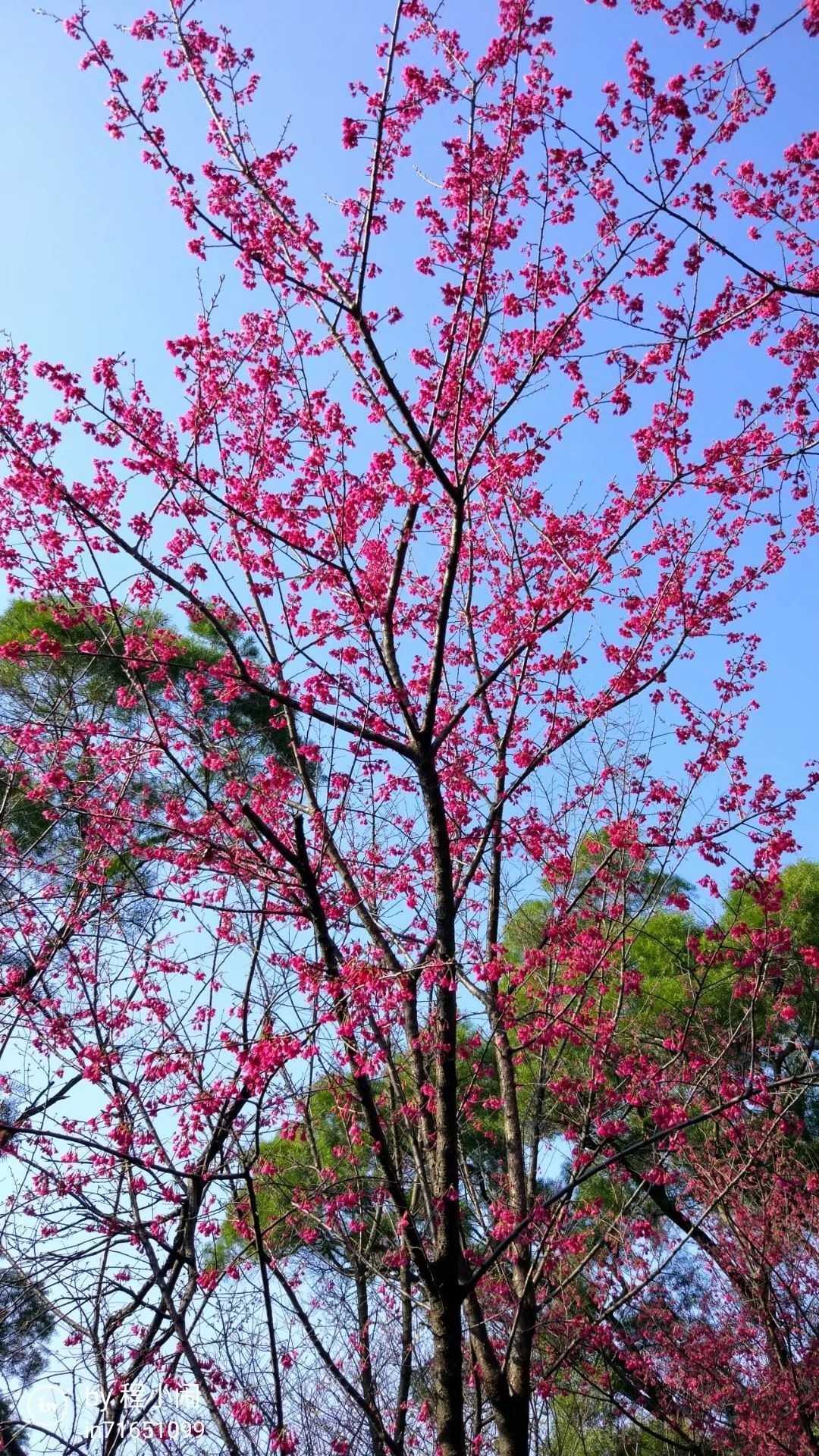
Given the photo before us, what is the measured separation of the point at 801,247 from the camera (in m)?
5.52

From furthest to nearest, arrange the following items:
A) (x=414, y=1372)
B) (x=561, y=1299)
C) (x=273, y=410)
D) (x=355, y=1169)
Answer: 1. (x=561, y=1299)
2. (x=414, y=1372)
3. (x=355, y=1169)
4. (x=273, y=410)

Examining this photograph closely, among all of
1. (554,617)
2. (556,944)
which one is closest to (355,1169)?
(556,944)

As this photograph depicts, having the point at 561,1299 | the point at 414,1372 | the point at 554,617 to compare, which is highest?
the point at 554,617

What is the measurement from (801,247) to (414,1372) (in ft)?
25.7

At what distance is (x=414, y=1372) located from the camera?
7.43 m

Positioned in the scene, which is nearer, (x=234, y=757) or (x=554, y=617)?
(x=234, y=757)

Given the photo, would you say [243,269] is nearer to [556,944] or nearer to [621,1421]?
[556,944]

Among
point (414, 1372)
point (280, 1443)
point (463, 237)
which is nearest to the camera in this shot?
point (280, 1443)

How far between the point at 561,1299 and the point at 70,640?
669cm

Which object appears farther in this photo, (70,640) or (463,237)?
(70,640)

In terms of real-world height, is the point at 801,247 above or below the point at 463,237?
above

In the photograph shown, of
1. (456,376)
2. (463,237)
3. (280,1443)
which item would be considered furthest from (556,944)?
(463,237)

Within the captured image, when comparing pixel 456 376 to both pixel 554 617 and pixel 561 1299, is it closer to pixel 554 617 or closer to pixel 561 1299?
pixel 554 617

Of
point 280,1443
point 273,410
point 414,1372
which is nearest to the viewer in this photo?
point 280,1443
